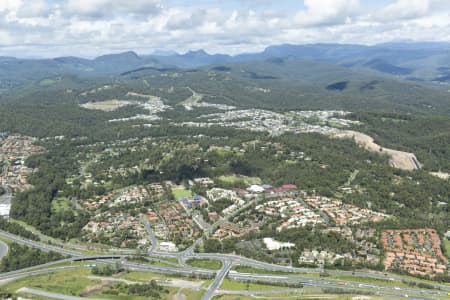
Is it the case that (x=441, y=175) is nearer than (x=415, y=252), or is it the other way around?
(x=415, y=252)

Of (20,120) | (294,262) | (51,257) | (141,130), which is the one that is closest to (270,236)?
(294,262)

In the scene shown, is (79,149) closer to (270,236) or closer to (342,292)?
(270,236)

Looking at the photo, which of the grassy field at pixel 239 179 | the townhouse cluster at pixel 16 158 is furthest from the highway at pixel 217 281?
the townhouse cluster at pixel 16 158

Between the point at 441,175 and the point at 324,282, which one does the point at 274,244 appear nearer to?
the point at 324,282

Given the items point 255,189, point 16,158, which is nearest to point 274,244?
point 255,189

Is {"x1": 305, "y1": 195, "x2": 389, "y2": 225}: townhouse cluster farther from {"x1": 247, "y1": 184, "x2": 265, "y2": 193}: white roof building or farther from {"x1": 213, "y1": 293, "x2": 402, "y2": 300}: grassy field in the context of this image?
{"x1": 213, "y1": 293, "x2": 402, "y2": 300}: grassy field

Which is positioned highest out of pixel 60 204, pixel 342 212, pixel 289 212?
pixel 342 212

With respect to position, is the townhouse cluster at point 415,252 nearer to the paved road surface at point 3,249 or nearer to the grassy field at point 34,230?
the grassy field at point 34,230
